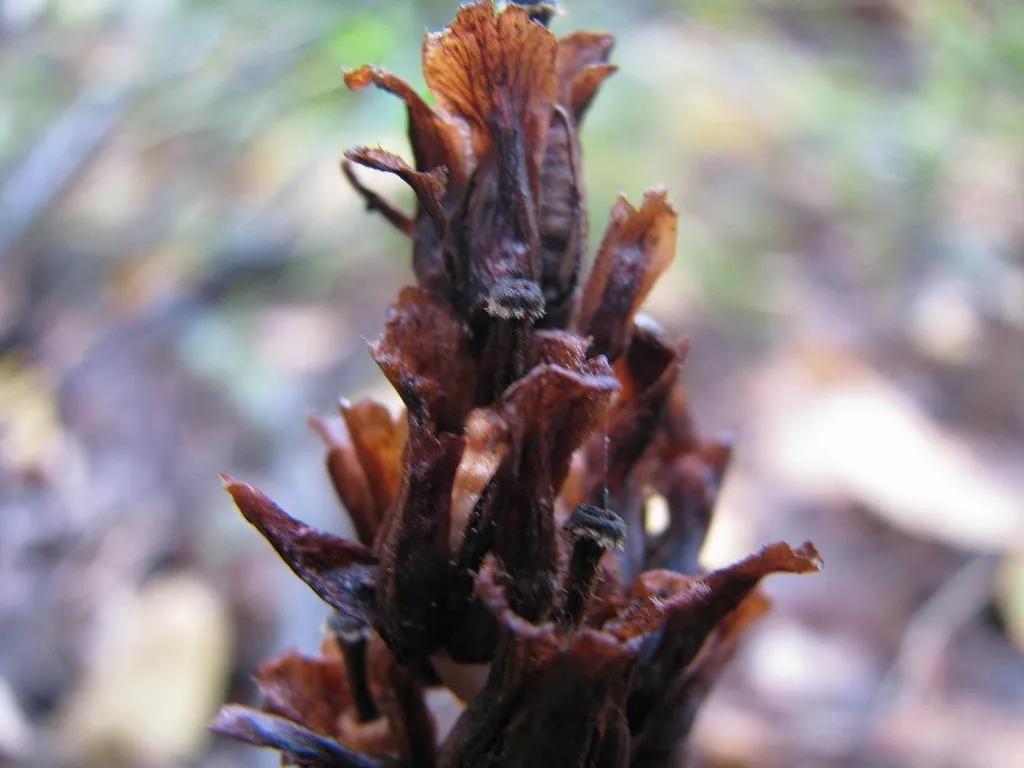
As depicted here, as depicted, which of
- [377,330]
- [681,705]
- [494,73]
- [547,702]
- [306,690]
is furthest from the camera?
[377,330]

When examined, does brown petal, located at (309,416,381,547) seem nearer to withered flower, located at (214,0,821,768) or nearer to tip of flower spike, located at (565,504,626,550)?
withered flower, located at (214,0,821,768)

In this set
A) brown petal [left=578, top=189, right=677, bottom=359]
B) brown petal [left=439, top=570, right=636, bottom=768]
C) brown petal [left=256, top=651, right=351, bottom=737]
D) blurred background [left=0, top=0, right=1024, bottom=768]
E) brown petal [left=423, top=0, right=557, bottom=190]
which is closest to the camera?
brown petal [left=439, top=570, right=636, bottom=768]

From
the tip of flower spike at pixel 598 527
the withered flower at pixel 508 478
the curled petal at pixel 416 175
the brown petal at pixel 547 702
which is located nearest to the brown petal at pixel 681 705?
the withered flower at pixel 508 478

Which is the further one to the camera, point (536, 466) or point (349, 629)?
point (349, 629)

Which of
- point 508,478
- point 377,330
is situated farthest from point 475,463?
point 377,330

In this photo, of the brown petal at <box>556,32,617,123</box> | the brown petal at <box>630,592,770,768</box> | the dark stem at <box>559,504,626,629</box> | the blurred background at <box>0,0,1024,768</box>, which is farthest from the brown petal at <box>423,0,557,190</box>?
the blurred background at <box>0,0,1024,768</box>

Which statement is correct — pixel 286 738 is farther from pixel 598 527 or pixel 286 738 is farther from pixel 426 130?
pixel 426 130

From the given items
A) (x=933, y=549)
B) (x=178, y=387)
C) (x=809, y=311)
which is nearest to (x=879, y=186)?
(x=809, y=311)
